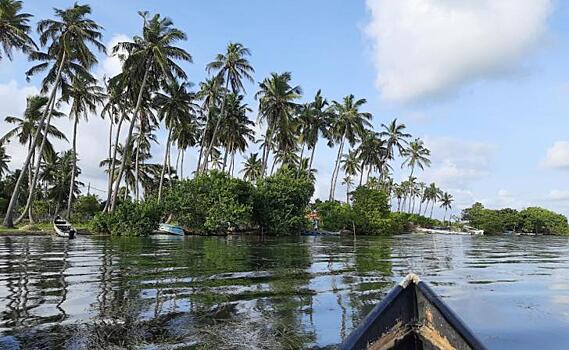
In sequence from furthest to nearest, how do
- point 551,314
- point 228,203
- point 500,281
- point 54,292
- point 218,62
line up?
point 218,62, point 228,203, point 500,281, point 54,292, point 551,314

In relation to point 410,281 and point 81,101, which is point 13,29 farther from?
point 410,281

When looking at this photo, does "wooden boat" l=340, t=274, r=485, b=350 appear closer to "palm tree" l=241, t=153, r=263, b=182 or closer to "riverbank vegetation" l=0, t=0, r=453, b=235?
"riverbank vegetation" l=0, t=0, r=453, b=235

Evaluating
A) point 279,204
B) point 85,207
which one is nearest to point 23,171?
point 279,204

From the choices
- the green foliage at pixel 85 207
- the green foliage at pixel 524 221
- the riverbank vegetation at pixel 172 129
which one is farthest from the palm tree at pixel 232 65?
the green foliage at pixel 524 221

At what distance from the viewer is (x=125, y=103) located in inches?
1818

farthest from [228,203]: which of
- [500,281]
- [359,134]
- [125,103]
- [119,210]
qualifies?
[500,281]

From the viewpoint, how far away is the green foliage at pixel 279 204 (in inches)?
1890

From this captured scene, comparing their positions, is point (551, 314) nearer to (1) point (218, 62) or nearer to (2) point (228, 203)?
(2) point (228, 203)

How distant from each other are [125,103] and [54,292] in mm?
39013

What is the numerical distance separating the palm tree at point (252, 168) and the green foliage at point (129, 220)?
3683cm

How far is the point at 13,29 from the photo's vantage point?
3509 centimetres

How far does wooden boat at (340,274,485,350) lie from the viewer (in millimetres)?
3689

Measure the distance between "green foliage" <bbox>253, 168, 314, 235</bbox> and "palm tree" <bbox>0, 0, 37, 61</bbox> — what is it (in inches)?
965

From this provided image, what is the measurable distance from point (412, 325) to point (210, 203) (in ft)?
135
